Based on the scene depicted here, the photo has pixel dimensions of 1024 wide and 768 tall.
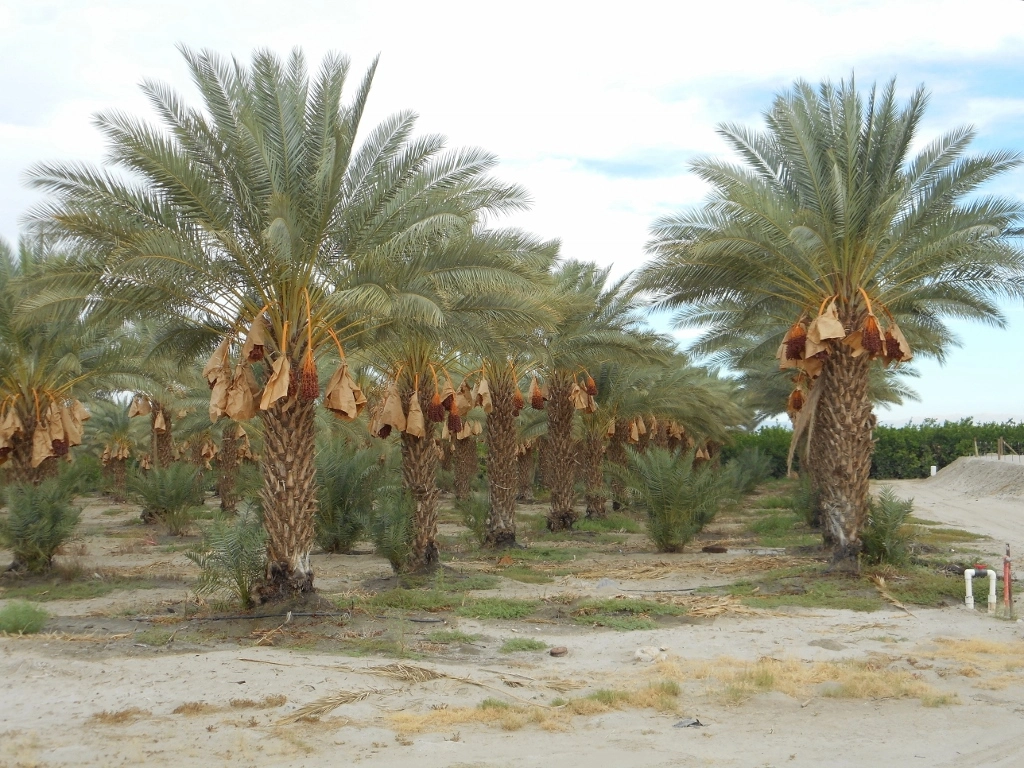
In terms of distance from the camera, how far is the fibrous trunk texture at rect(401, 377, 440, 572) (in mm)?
15906

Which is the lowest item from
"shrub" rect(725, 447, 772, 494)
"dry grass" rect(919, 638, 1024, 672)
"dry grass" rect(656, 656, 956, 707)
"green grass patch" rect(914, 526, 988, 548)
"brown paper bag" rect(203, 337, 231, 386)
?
"dry grass" rect(656, 656, 956, 707)

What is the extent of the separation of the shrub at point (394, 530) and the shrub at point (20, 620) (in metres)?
5.12

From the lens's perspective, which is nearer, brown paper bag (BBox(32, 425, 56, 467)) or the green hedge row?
brown paper bag (BBox(32, 425, 56, 467))

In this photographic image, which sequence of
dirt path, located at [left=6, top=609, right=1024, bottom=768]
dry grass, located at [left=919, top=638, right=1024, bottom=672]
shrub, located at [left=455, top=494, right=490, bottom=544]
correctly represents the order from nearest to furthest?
dirt path, located at [left=6, top=609, right=1024, bottom=768] < dry grass, located at [left=919, top=638, right=1024, bottom=672] < shrub, located at [left=455, top=494, right=490, bottom=544]

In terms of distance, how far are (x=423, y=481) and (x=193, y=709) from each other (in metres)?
8.57

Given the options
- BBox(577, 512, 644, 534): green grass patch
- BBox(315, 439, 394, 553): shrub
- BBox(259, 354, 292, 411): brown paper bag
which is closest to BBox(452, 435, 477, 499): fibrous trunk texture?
BBox(577, 512, 644, 534): green grass patch

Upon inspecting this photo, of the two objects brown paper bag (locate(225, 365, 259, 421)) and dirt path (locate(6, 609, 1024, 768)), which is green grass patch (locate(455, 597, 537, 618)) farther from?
brown paper bag (locate(225, 365, 259, 421))

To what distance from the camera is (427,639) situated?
10.7 metres

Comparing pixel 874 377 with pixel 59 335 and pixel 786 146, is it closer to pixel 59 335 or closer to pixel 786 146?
pixel 786 146

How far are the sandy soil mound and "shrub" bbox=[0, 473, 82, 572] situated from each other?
96.1 ft

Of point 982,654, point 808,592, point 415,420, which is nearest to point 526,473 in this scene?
point 415,420

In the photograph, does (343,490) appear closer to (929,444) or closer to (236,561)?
(236,561)

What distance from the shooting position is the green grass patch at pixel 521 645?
33.5 feet

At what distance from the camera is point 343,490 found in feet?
57.9
